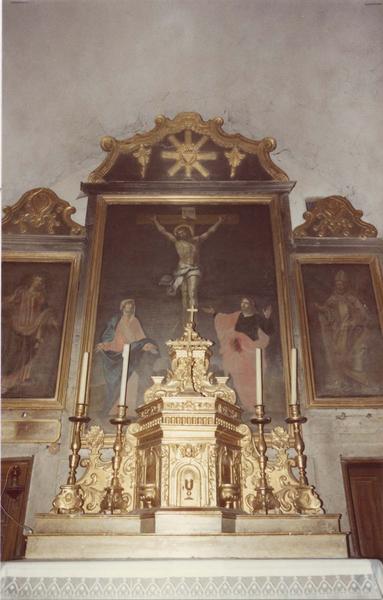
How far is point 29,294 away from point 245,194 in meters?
2.18

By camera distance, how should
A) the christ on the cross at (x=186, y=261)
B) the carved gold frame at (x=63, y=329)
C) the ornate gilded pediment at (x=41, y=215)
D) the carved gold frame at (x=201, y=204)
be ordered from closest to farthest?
the carved gold frame at (x=63, y=329), the carved gold frame at (x=201, y=204), the christ on the cross at (x=186, y=261), the ornate gilded pediment at (x=41, y=215)

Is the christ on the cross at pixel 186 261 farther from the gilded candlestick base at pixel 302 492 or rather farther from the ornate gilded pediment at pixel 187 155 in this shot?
the gilded candlestick base at pixel 302 492

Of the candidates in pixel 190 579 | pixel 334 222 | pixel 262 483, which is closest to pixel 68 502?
pixel 190 579

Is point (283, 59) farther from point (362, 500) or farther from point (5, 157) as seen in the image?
point (362, 500)

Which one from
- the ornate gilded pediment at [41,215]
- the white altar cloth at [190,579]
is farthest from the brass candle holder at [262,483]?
the ornate gilded pediment at [41,215]

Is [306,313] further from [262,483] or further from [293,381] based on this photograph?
[262,483]

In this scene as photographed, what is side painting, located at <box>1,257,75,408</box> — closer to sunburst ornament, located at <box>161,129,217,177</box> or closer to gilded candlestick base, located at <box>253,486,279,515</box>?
sunburst ornament, located at <box>161,129,217,177</box>

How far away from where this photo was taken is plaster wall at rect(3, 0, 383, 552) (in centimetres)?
537

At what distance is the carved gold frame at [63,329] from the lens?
418 centimetres

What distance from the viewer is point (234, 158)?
5340 mm

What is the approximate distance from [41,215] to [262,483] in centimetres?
310

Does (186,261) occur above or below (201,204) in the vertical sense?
below

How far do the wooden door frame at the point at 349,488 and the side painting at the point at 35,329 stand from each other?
2198mm

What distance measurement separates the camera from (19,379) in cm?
430
